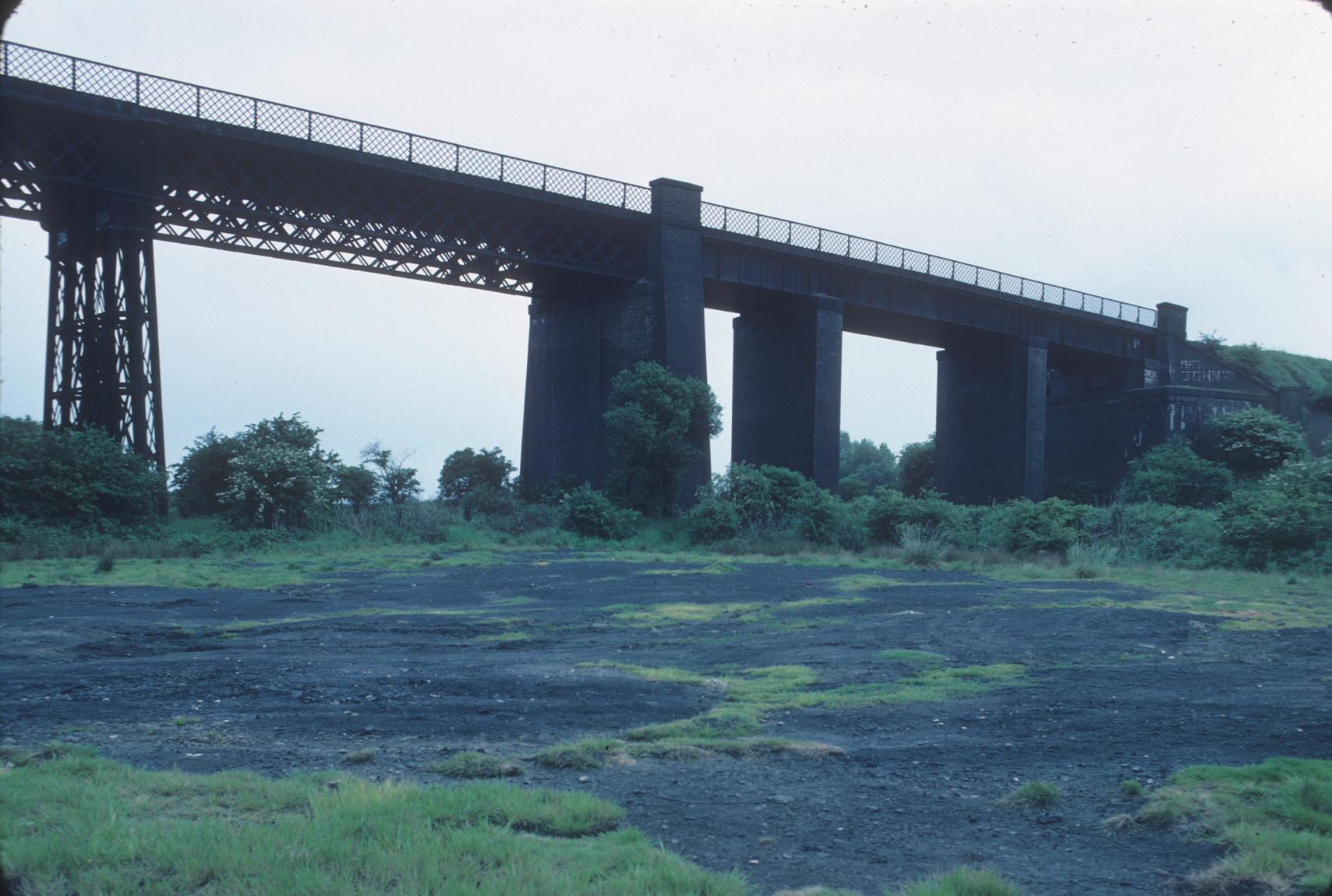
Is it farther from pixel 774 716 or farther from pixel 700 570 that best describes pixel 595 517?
pixel 774 716

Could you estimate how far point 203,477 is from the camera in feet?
100

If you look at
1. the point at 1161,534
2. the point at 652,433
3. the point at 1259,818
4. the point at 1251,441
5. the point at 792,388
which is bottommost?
the point at 1259,818

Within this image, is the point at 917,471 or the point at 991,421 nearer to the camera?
the point at 991,421

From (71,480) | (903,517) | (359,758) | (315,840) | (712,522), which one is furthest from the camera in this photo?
(712,522)

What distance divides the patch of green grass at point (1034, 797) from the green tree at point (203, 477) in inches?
1131

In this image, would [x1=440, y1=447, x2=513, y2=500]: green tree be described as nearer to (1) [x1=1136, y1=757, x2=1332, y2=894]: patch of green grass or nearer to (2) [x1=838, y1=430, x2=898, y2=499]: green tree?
(2) [x1=838, y1=430, x2=898, y2=499]: green tree

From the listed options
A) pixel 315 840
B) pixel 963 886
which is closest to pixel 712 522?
pixel 315 840

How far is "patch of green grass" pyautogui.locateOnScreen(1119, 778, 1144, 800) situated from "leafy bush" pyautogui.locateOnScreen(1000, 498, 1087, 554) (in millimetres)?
23154

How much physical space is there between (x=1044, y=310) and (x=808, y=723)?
155ft

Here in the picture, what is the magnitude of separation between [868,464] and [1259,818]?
97410mm

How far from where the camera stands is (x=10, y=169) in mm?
26859

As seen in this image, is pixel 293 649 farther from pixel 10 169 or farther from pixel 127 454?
pixel 10 169

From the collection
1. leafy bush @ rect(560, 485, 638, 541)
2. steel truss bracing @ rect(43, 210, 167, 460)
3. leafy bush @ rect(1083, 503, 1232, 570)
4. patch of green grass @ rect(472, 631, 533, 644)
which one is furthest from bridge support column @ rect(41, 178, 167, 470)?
leafy bush @ rect(1083, 503, 1232, 570)

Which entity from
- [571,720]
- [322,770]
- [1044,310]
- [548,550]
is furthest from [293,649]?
[1044,310]
